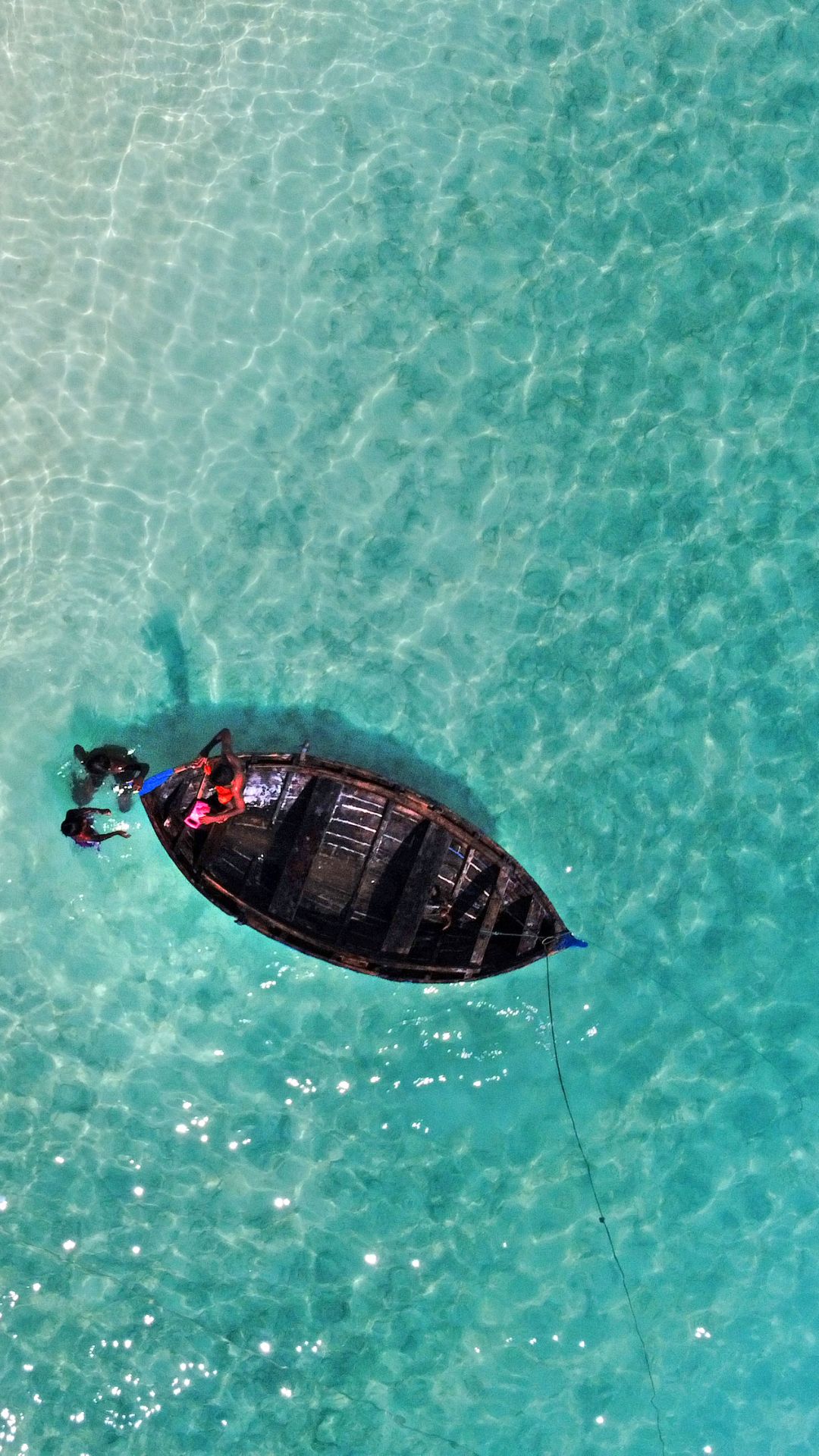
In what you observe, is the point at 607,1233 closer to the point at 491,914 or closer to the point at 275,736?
the point at 491,914

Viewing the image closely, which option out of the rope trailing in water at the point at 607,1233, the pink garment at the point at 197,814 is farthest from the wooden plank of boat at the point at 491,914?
the pink garment at the point at 197,814

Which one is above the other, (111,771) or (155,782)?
(111,771)

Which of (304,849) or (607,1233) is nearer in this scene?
(304,849)

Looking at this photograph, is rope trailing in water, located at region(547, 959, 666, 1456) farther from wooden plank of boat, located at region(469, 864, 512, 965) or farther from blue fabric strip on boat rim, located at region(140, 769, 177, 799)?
blue fabric strip on boat rim, located at region(140, 769, 177, 799)

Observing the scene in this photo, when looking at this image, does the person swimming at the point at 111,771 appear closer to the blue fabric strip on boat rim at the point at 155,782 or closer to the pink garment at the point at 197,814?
the blue fabric strip on boat rim at the point at 155,782

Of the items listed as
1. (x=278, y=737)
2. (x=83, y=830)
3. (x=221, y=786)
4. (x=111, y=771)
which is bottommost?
(x=83, y=830)

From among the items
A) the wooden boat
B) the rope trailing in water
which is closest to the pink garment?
the wooden boat

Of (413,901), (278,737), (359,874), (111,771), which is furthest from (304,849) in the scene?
(111,771)
